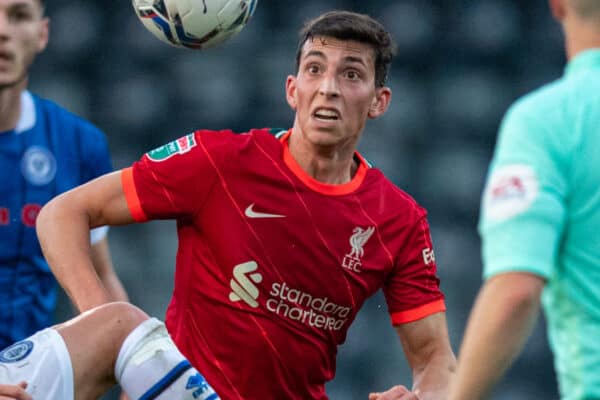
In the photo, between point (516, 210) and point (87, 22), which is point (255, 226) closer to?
point (516, 210)

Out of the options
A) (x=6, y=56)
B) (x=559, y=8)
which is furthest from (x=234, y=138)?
(x=559, y=8)

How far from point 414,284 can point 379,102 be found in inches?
24.6

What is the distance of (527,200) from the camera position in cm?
195

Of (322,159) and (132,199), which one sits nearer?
(132,199)

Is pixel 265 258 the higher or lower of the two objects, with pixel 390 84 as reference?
lower

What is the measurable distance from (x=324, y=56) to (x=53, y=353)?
4.63 ft

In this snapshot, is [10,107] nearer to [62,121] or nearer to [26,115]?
[26,115]

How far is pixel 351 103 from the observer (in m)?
3.66

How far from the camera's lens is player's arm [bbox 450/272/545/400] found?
1.95 metres

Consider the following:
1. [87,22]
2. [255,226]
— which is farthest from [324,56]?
[87,22]

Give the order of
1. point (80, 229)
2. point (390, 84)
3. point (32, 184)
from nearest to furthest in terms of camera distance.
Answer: point (80, 229), point (32, 184), point (390, 84)

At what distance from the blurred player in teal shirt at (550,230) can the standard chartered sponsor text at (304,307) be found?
1.52 m

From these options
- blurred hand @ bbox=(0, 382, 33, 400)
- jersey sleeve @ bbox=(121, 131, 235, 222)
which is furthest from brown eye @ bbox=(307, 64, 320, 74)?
blurred hand @ bbox=(0, 382, 33, 400)

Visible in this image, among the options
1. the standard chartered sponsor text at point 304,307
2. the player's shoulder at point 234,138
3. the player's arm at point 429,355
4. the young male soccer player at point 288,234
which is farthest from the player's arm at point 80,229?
the player's arm at point 429,355
